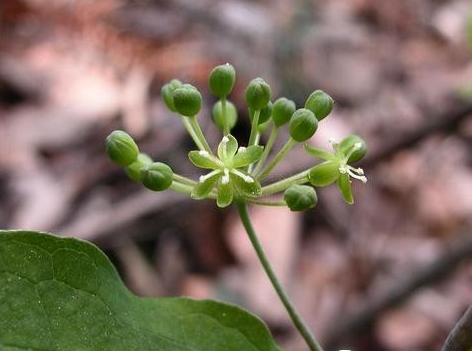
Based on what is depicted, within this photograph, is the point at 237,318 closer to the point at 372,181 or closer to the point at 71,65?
the point at 372,181

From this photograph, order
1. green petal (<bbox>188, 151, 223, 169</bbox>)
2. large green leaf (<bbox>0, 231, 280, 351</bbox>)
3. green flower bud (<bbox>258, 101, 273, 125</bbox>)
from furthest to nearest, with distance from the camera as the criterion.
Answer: green flower bud (<bbox>258, 101, 273, 125</bbox>) → green petal (<bbox>188, 151, 223, 169</bbox>) → large green leaf (<bbox>0, 231, 280, 351</bbox>)

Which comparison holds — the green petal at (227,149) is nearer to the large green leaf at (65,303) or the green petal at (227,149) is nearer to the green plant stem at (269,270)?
the green plant stem at (269,270)

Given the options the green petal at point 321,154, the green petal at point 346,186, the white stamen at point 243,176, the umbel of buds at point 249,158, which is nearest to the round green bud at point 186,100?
the umbel of buds at point 249,158

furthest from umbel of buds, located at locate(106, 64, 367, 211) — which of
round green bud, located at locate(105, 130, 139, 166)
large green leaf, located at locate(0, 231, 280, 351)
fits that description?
large green leaf, located at locate(0, 231, 280, 351)

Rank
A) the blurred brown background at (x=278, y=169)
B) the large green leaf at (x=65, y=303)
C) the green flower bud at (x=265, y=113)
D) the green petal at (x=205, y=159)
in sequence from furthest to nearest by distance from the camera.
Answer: the blurred brown background at (x=278, y=169) → the green flower bud at (x=265, y=113) → the green petal at (x=205, y=159) → the large green leaf at (x=65, y=303)

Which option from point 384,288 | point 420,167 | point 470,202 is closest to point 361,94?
point 420,167

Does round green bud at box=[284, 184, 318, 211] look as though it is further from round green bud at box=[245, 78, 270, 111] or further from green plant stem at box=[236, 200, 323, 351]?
round green bud at box=[245, 78, 270, 111]
